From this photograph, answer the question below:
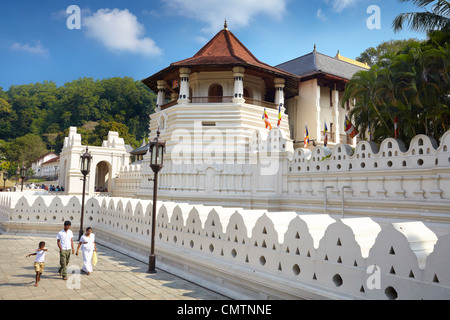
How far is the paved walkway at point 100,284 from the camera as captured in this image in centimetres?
659

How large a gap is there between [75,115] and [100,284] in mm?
82782

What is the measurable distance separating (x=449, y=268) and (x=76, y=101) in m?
89.7

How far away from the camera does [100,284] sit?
7.36m

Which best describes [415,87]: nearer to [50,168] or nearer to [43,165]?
[50,168]

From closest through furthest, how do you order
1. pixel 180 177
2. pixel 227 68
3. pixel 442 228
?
pixel 442 228
pixel 180 177
pixel 227 68

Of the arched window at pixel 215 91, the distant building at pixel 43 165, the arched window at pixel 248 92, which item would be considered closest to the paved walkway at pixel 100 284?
the arched window at pixel 215 91

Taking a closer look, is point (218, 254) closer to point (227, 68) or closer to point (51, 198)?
point (51, 198)

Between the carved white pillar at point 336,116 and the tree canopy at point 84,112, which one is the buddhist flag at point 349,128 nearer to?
the carved white pillar at point 336,116

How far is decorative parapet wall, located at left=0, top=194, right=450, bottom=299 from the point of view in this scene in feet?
14.1

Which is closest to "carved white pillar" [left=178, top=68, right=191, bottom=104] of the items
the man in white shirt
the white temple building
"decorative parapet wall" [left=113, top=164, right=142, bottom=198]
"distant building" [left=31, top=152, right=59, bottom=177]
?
the white temple building

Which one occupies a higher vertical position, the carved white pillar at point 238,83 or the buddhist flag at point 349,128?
the carved white pillar at point 238,83

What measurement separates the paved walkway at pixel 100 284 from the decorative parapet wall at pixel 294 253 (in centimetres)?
50
